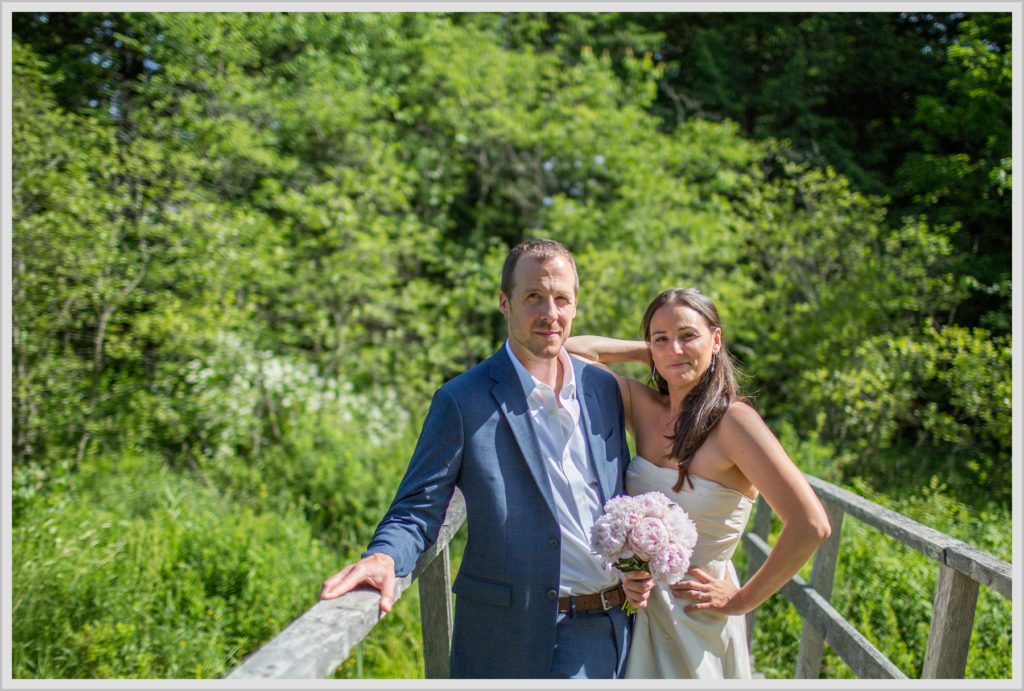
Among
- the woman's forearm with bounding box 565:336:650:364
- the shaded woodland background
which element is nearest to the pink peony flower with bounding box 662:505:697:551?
the woman's forearm with bounding box 565:336:650:364

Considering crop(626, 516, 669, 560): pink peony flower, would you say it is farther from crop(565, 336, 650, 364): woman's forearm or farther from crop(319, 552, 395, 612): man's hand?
crop(565, 336, 650, 364): woman's forearm

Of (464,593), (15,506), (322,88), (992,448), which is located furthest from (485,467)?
(322,88)

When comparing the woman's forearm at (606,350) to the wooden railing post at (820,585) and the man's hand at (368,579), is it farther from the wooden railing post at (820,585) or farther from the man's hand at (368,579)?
the man's hand at (368,579)

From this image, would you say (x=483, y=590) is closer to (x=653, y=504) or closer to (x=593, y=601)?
(x=593, y=601)

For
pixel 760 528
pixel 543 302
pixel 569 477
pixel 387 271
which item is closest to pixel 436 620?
pixel 569 477

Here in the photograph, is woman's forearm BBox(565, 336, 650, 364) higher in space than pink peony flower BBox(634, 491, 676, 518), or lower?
higher

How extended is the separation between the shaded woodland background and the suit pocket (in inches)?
107

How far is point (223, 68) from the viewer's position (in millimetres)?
8406

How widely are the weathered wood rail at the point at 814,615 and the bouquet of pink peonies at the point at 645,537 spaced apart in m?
0.53

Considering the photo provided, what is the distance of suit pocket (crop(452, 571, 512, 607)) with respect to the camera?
82.8 inches

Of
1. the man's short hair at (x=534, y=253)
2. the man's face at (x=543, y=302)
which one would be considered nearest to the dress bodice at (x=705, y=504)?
the man's face at (x=543, y=302)

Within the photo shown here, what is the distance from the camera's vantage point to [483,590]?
214 cm

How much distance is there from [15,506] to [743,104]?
32.7 feet

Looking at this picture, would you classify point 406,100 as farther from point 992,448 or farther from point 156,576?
point 992,448
